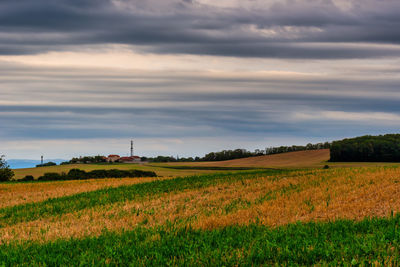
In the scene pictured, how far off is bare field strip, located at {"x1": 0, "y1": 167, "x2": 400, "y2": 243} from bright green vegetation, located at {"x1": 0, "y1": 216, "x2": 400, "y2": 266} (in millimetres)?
1404

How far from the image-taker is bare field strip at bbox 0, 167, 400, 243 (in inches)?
565

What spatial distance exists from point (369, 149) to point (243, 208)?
272 feet

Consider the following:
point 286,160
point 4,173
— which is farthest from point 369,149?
point 4,173

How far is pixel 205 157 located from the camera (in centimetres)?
13700

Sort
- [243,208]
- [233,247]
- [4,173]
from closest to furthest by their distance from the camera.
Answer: [233,247] → [243,208] → [4,173]

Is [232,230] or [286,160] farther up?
[286,160]

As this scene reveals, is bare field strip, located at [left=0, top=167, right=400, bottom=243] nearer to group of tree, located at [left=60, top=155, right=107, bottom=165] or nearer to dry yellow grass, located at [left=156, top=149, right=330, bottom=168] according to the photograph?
dry yellow grass, located at [left=156, top=149, right=330, bottom=168]

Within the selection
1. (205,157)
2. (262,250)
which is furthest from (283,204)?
(205,157)

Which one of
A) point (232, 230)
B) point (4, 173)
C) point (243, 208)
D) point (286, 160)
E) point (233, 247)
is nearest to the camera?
point (233, 247)

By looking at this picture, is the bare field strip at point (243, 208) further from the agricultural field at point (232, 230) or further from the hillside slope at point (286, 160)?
Answer: the hillside slope at point (286, 160)

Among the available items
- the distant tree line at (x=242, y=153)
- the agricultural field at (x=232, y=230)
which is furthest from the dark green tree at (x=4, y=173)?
the distant tree line at (x=242, y=153)

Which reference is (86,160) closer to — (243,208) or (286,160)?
(286,160)

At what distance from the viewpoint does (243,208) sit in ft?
57.6

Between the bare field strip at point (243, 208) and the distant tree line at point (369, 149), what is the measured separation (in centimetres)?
7022
